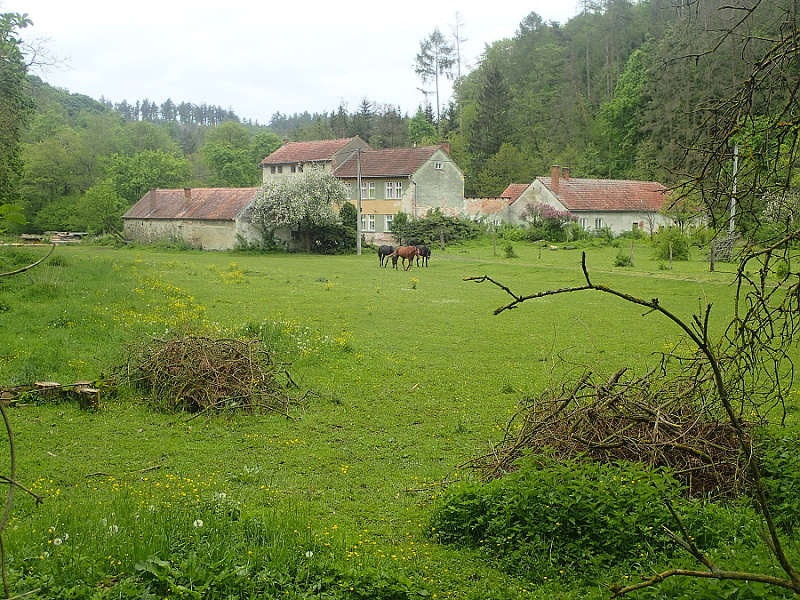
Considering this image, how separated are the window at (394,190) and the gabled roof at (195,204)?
35.6ft

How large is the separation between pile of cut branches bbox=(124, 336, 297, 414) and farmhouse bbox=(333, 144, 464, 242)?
43.7 metres

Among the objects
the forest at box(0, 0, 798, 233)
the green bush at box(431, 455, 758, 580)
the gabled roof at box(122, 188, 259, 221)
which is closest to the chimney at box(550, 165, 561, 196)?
the forest at box(0, 0, 798, 233)

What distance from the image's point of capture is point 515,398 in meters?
11.3

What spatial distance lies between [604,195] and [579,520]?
2125 inches

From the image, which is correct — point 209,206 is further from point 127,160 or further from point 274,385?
point 274,385

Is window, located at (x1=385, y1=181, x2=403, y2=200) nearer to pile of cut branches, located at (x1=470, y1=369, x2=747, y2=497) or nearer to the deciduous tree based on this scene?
the deciduous tree

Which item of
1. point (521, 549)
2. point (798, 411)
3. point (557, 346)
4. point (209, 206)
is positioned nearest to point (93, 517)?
point (521, 549)

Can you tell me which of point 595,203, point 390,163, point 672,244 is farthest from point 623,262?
point 390,163

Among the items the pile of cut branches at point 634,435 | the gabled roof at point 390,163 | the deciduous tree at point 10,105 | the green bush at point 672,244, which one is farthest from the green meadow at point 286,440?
the gabled roof at point 390,163

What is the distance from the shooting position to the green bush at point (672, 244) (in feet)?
116

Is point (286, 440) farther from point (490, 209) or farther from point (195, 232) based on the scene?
point (490, 209)

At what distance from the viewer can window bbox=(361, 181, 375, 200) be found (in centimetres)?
5688

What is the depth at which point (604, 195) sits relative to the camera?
5662cm

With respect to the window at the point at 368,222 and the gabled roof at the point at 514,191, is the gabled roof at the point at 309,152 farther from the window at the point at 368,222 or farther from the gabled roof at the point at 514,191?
the gabled roof at the point at 514,191
